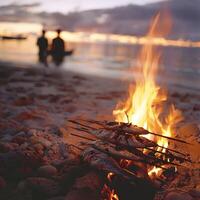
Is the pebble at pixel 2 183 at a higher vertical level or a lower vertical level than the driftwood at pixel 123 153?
lower

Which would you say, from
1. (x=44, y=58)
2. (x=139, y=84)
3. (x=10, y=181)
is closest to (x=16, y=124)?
(x=10, y=181)

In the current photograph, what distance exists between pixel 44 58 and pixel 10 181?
23.9 metres

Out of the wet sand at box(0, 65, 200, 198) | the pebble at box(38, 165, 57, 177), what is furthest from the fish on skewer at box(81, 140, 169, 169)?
the wet sand at box(0, 65, 200, 198)

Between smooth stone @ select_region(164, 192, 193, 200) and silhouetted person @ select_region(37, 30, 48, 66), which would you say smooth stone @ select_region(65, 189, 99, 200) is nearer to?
smooth stone @ select_region(164, 192, 193, 200)

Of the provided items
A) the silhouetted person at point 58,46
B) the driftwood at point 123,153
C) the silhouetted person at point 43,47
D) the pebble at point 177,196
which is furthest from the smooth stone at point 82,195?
the silhouetted person at point 43,47

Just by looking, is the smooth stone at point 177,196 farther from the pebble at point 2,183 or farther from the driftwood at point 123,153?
the pebble at point 2,183

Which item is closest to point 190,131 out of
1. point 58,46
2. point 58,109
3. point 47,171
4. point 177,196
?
point 177,196

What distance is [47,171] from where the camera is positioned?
5098 mm

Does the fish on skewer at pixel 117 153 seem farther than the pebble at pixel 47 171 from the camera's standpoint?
No

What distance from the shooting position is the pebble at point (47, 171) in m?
5.07

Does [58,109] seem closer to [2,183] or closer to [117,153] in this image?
[2,183]

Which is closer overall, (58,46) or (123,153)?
(123,153)

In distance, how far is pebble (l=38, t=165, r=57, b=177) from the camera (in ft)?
16.6

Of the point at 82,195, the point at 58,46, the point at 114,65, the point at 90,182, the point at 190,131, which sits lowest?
the point at 114,65
